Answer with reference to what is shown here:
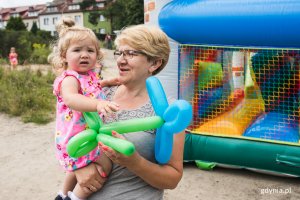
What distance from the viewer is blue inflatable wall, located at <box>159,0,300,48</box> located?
3.04m

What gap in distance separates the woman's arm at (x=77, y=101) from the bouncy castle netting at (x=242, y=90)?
2.15 m

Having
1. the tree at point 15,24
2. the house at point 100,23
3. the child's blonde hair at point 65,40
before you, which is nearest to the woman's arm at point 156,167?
the child's blonde hair at point 65,40

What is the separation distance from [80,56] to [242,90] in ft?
7.55

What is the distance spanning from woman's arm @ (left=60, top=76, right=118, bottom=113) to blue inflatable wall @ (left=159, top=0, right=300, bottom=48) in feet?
6.42

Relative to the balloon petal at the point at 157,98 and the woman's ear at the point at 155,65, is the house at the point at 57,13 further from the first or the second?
the balloon petal at the point at 157,98

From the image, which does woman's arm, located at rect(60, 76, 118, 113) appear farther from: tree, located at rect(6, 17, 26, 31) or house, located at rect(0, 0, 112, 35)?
house, located at rect(0, 0, 112, 35)

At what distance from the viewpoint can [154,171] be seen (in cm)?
135

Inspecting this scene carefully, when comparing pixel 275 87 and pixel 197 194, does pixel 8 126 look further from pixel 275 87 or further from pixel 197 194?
pixel 275 87

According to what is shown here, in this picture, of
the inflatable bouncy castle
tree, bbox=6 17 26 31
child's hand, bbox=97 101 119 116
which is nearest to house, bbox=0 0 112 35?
tree, bbox=6 17 26 31

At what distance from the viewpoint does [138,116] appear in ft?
4.69

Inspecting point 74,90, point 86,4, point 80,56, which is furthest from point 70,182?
point 86,4

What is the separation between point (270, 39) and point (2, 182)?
109 inches

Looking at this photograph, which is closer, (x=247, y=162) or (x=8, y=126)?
(x=247, y=162)

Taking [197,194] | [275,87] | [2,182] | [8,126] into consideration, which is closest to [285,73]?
[275,87]
